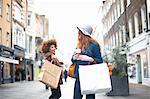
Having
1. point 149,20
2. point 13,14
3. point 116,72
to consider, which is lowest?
point 116,72

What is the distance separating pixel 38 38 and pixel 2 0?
89.6 feet

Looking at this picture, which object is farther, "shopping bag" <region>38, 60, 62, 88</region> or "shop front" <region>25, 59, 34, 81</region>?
"shop front" <region>25, 59, 34, 81</region>

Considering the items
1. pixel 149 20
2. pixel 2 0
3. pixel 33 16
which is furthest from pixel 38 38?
pixel 149 20

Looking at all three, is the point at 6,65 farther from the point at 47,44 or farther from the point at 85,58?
the point at 85,58

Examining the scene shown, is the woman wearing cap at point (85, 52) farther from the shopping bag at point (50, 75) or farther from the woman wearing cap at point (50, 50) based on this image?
the woman wearing cap at point (50, 50)

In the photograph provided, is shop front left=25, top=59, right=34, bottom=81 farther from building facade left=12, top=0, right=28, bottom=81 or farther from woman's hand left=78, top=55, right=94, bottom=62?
woman's hand left=78, top=55, right=94, bottom=62

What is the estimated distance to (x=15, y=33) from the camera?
46.8 metres

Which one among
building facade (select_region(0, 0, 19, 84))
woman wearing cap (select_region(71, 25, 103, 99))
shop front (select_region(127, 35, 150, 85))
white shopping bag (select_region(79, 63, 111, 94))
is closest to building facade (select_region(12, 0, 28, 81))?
Answer: building facade (select_region(0, 0, 19, 84))

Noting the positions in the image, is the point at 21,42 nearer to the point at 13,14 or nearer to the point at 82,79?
the point at 13,14

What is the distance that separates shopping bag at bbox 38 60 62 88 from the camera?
6.96 meters

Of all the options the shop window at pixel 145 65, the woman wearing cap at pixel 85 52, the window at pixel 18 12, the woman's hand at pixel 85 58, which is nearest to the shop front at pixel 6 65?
the window at pixel 18 12

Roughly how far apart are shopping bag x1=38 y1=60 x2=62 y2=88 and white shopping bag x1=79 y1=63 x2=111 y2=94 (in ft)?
6.02

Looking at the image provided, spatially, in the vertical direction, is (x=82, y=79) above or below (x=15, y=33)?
below

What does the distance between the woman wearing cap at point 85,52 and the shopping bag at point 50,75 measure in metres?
1.39
